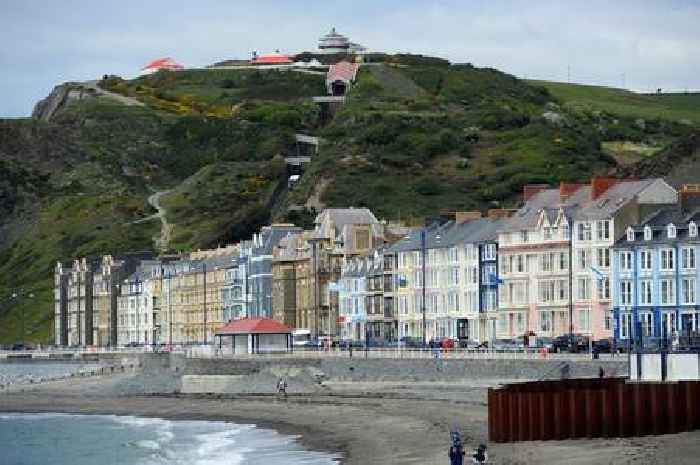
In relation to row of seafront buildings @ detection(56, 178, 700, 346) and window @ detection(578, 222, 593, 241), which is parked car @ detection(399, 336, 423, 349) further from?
window @ detection(578, 222, 593, 241)

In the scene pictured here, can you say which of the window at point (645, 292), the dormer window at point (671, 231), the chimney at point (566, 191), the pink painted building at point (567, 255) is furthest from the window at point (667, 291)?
the chimney at point (566, 191)

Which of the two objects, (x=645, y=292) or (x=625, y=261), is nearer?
(x=645, y=292)

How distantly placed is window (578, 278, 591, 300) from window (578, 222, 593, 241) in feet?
7.27

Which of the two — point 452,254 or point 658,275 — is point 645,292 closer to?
point 658,275

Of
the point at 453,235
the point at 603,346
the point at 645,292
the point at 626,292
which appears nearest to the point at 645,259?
the point at 645,292

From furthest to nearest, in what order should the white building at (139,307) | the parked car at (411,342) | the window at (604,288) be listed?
the white building at (139,307) → the parked car at (411,342) → the window at (604,288)

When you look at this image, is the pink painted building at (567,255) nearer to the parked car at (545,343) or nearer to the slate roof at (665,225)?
the parked car at (545,343)

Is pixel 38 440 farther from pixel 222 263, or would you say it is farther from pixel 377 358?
pixel 222 263

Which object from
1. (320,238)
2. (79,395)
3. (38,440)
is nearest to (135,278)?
(320,238)

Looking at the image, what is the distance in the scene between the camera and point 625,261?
106 m

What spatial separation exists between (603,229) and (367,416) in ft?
99.1

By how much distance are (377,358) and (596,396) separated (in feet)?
176

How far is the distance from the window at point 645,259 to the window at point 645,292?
27.4 inches

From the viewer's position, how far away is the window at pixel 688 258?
101 meters
